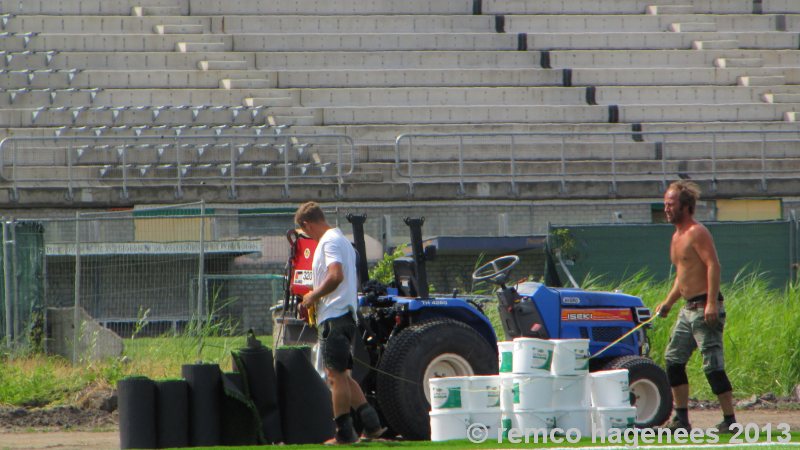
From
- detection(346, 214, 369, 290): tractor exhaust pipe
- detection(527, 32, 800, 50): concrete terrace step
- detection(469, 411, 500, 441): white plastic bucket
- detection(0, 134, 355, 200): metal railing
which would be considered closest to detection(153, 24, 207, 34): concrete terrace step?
detection(0, 134, 355, 200): metal railing

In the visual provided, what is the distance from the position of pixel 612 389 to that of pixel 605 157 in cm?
1675

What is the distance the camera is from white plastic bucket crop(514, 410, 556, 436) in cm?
840

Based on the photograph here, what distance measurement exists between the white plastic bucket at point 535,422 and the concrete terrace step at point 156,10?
21.1 m

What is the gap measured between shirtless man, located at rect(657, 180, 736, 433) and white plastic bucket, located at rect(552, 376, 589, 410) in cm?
75

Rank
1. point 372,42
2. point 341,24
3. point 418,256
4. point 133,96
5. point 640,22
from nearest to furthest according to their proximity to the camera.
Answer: point 418,256, point 133,96, point 372,42, point 341,24, point 640,22

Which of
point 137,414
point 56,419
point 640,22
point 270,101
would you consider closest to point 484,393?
point 137,414

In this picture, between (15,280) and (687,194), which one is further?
(15,280)

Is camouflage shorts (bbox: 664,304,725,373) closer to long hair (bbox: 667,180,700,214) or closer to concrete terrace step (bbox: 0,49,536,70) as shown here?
long hair (bbox: 667,180,700,214)

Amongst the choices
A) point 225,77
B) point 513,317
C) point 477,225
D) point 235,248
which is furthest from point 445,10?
point 513,317

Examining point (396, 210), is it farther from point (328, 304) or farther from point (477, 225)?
point (328, 304)

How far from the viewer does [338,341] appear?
8.44 metres

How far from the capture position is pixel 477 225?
21406mm

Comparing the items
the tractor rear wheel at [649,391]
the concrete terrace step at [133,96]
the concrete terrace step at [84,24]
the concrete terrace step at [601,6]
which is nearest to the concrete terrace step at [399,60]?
the concrete terrace step at [133,96]

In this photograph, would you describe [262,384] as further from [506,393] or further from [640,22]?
[640,22]
